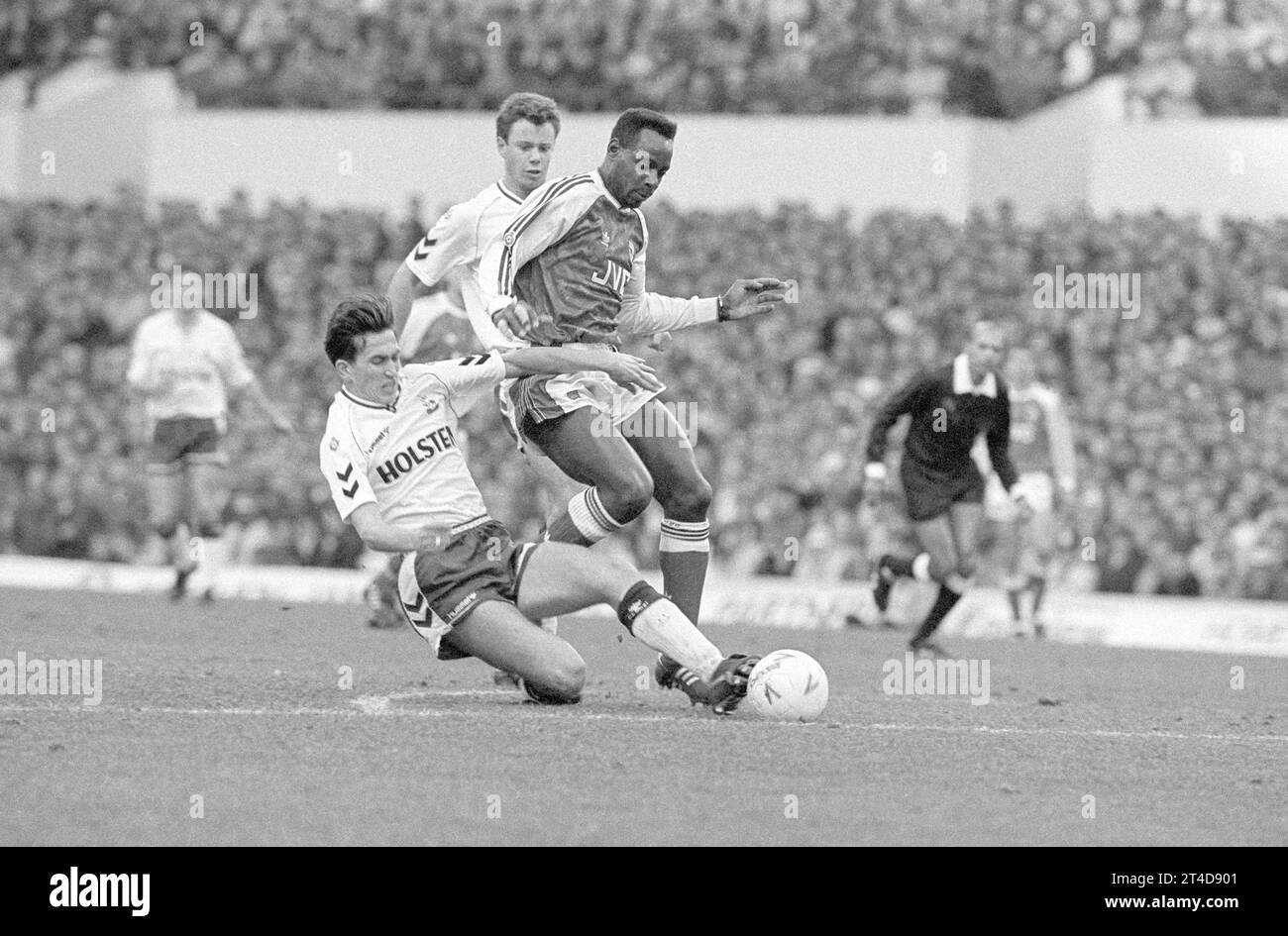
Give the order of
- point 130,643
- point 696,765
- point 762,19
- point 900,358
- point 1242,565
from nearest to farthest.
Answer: point 696,765, point 130,643, point 1242,565, point 900,358, point 762,19

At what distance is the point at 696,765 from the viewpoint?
Result: 7.64 m

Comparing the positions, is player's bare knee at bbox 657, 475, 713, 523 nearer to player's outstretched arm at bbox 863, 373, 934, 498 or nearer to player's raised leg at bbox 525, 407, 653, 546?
player's raised leg at bbox 525, 407, 653, 546

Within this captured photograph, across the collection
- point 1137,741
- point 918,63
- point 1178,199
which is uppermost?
point 918,63

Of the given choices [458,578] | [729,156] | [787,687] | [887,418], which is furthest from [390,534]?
[729,156]

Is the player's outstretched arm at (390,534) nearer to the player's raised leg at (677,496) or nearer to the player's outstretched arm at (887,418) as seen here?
the player's raised leg at (677,496)

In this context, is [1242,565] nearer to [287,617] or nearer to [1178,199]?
[1178,199]

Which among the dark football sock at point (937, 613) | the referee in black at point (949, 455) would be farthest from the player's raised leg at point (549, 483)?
the referee in black at point (949, 455)

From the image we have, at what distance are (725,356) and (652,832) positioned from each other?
14.9 m

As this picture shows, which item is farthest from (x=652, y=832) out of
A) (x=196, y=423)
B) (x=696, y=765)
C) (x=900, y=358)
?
(x=900, y=358)

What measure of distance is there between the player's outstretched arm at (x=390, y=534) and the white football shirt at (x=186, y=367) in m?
7.77

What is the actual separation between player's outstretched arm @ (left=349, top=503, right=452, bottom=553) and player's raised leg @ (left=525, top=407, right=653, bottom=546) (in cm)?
111

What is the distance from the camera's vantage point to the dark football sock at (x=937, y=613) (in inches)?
556

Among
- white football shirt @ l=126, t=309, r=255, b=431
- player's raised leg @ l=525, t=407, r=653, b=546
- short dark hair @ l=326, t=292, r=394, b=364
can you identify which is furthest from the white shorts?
white football shirt @ l=126, t=309, r=255, b=431

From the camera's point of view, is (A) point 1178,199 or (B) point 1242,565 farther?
(A) point 1178,199
